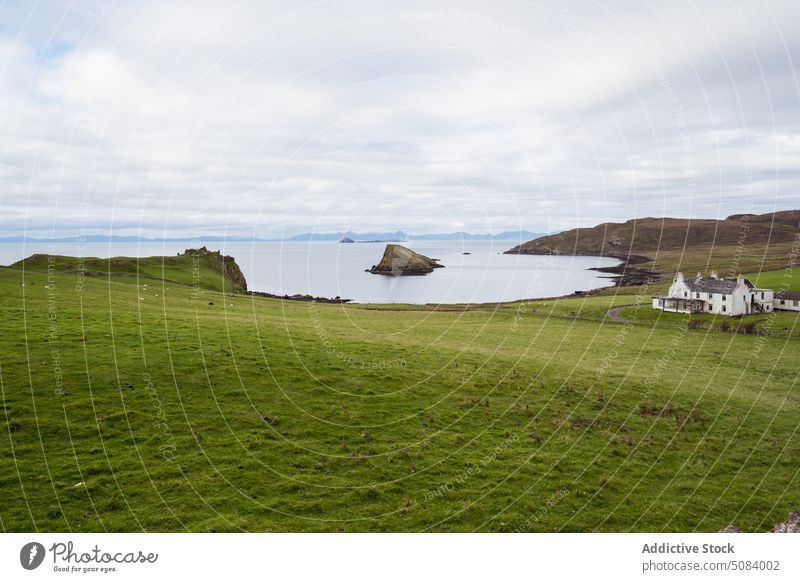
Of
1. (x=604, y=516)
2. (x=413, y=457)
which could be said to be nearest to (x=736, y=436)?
(x=604, y=516)

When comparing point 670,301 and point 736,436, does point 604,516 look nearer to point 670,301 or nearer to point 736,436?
point 736,436

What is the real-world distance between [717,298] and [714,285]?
114 inches

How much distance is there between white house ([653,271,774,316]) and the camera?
3041 inches

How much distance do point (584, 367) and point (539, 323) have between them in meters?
31.6

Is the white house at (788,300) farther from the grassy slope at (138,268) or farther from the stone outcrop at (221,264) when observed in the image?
the stone outcrop at (221,264)

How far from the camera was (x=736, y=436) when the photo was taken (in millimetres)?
25062
